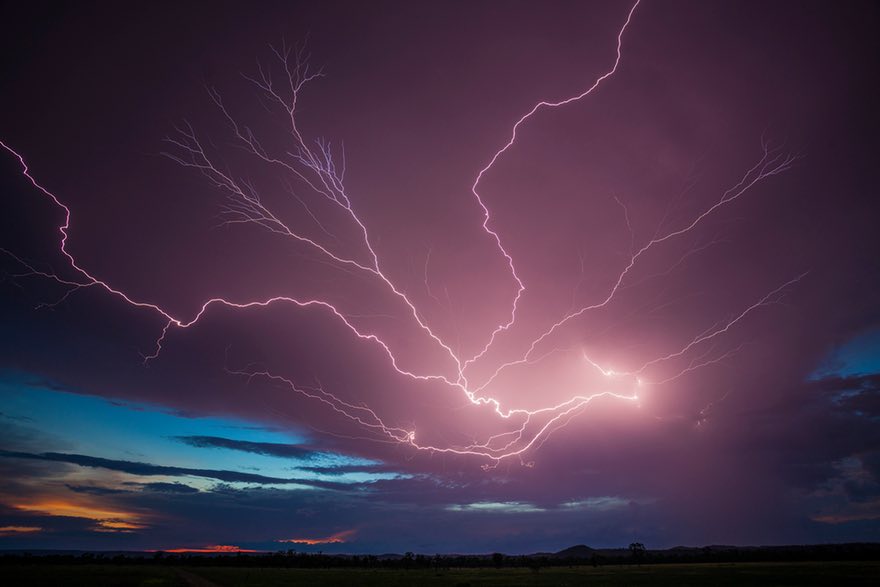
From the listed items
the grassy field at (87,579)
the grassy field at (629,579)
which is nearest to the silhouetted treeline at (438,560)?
the grassy field at (629,579)

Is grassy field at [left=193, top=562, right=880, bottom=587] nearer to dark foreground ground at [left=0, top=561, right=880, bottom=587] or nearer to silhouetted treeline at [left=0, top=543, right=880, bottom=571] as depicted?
dark foreground ground at [left=0, top=561, right=880, bottom=587]

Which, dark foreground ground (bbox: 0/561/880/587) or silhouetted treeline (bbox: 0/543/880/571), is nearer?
dark foreground ground (bbox: 0/561/880/587)

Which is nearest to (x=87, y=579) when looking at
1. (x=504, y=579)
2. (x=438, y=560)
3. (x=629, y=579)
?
(x=504, y=579)

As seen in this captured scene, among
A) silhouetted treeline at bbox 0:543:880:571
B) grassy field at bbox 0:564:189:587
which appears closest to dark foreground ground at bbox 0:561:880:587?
grassy field at bbox 0:564:189:587

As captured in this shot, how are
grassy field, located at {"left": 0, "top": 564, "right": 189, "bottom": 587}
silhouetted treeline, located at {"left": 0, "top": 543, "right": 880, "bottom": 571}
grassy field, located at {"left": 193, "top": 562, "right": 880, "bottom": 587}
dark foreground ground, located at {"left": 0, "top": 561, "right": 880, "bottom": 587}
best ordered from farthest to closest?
silhouetted treeline, located at {"left": 0, "top": 543, "right": 880, "bottom": 571} < grassy field, located at {"left": 0, "top": 564, "right": 189, "bottom": 587} < dark foreground ground, located at {"left": 0, "top": 561, "right": 880, "bottom": 587} < grassy field, located at {"left": 193, "top": 562, "right": 880, "bottom": 587}

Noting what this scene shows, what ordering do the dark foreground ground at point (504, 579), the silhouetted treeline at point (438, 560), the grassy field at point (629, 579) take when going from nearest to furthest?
the grassy field at point (629, 579)
the dark foreground ground at point (504, 579)
the silhouetted treeline at point (438, 560)

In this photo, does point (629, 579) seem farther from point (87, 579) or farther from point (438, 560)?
point (438, 560)

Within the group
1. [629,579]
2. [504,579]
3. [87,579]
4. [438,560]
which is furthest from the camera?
[438,560]

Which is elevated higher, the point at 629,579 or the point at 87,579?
the point at 629,579

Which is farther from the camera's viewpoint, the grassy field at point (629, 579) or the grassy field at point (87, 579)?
the grassy field at point (87, 579)

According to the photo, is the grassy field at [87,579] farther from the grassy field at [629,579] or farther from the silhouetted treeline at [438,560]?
the silhouetted treeline at [438,560]

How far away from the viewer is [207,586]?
31.0 metres

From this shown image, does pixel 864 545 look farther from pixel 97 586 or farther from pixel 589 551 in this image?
pixel 97 586

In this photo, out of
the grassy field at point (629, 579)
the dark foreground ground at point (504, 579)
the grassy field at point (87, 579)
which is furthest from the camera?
the grassy field at point (87, 579)
